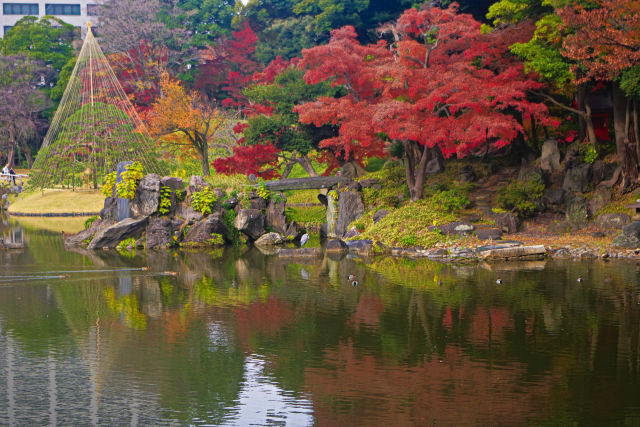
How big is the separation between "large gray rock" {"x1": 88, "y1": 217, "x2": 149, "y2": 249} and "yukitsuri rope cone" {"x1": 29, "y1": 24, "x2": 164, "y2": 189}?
11702 mm

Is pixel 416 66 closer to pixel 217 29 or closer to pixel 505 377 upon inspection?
pixel 505 377

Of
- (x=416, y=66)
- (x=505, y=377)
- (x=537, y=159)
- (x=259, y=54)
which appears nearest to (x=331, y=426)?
(x=505, y=377)

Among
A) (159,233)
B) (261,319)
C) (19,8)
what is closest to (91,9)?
(19,8)

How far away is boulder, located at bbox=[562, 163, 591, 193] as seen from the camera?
2478 centimetres

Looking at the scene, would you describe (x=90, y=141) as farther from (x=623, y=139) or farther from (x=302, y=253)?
(x=623, y=139)

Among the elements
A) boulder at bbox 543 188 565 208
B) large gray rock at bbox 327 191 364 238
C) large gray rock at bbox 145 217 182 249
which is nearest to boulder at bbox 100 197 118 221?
large gray rock at bbox 145 217 182 249

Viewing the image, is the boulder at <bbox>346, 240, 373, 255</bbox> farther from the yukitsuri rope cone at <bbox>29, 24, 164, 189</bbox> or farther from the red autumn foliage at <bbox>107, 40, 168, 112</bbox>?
the red autumn foliage at <bbox>107, 40, 168, 112</bbox>

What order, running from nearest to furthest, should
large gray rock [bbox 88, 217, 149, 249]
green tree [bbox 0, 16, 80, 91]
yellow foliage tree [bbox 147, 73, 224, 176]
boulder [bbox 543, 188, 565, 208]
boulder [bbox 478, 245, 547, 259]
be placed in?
1. boulder [bbox 478, 245, 547, 259]
2. boulder [bbox 543, 188, 565, 208]
3. large gray rock [bbox 88, 217, 149, 249]
4. yellow foliage tree [bbox 147, 73, 224, 176]
5. green tree [bbox 0, 16, 80, 91]

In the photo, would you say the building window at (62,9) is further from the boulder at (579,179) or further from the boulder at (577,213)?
the boulder at (577,213)

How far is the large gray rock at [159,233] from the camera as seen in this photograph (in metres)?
26.2

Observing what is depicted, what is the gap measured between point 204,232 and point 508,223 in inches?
441

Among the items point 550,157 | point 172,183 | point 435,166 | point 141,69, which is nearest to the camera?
point 550,157

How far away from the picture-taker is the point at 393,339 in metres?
12.8

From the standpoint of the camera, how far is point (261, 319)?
1441cm
